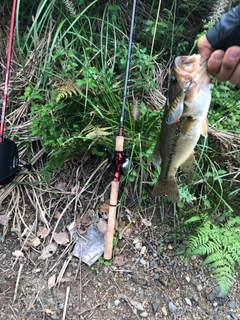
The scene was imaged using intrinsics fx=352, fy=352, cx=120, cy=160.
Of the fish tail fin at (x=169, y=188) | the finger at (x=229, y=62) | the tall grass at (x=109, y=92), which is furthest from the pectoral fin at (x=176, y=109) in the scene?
the tall grass at (x=109, y=92)

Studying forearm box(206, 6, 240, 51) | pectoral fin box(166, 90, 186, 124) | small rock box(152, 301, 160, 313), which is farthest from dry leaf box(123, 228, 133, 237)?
forearm box(206, 6, 240, 51)

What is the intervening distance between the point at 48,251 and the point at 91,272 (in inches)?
16.1

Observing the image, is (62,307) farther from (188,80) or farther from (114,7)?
(114,7)

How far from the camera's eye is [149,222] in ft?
9.99

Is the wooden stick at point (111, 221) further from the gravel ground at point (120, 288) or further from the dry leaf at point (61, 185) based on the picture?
the dry leaf at point (61, 185)

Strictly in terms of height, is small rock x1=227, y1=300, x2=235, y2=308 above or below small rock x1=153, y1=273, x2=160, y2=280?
below

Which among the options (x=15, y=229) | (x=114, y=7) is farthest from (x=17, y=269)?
(x=114, y=7)

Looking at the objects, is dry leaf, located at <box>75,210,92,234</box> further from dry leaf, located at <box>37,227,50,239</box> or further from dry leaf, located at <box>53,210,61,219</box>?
dry leaf, located at <box>37,227,50,239</box>

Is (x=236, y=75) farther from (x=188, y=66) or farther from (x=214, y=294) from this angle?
(x=214, y=294)

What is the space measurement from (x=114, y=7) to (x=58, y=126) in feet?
4.35

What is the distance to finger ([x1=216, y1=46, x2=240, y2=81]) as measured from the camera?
1.65 meters

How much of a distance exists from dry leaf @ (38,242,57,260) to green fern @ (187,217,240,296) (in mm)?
1130

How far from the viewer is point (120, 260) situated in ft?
9.37

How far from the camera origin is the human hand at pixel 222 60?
1660 mm
